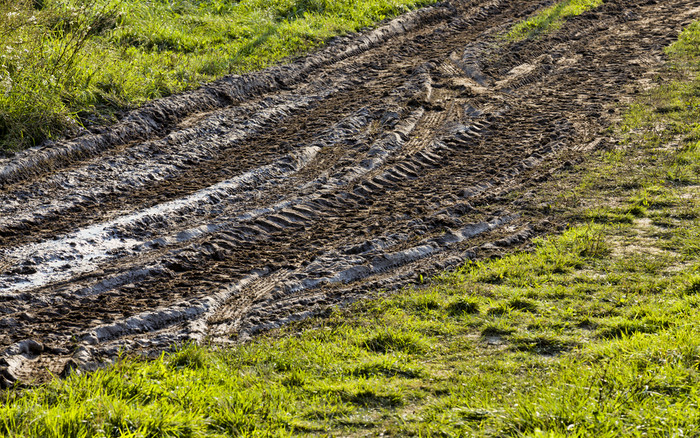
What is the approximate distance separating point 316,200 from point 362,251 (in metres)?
1.29

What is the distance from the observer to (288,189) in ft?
26.3

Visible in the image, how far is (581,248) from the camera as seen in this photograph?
634 centimetres

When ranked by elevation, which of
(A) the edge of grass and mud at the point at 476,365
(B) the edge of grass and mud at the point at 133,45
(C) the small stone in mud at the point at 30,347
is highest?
(B) the edge of grass and mud at the point at 133,45

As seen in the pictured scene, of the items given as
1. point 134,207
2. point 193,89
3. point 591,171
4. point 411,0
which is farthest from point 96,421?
point 411,0

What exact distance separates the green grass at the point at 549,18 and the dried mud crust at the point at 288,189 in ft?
2.33

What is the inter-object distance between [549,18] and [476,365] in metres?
12.0

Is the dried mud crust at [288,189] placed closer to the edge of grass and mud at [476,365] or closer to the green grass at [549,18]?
the edge of grass and mud at [476,365]

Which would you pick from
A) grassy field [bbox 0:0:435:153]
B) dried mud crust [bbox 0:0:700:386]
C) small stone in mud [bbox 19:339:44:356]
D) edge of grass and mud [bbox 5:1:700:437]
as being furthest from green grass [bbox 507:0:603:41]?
small stone in mud [bbox 19:339:44:356]

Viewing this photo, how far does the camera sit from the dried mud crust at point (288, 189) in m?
5.62

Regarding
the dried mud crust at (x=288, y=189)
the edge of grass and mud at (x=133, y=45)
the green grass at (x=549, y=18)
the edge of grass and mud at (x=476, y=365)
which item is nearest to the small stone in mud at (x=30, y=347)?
the dried mud crust at (x=288, y=189)

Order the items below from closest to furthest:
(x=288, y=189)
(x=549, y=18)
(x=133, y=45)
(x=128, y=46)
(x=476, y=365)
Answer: (x=476, y=365) → (x=288, y=189) → (x=128, y=46) → (x=133, y=45) → (x=549, y=18)

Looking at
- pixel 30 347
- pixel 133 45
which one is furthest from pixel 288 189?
pixel 133 45

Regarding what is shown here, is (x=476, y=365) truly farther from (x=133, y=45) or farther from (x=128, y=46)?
(x=133, y=45)

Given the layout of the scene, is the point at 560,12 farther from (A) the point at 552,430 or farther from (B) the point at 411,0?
(A) the point at 552,430
